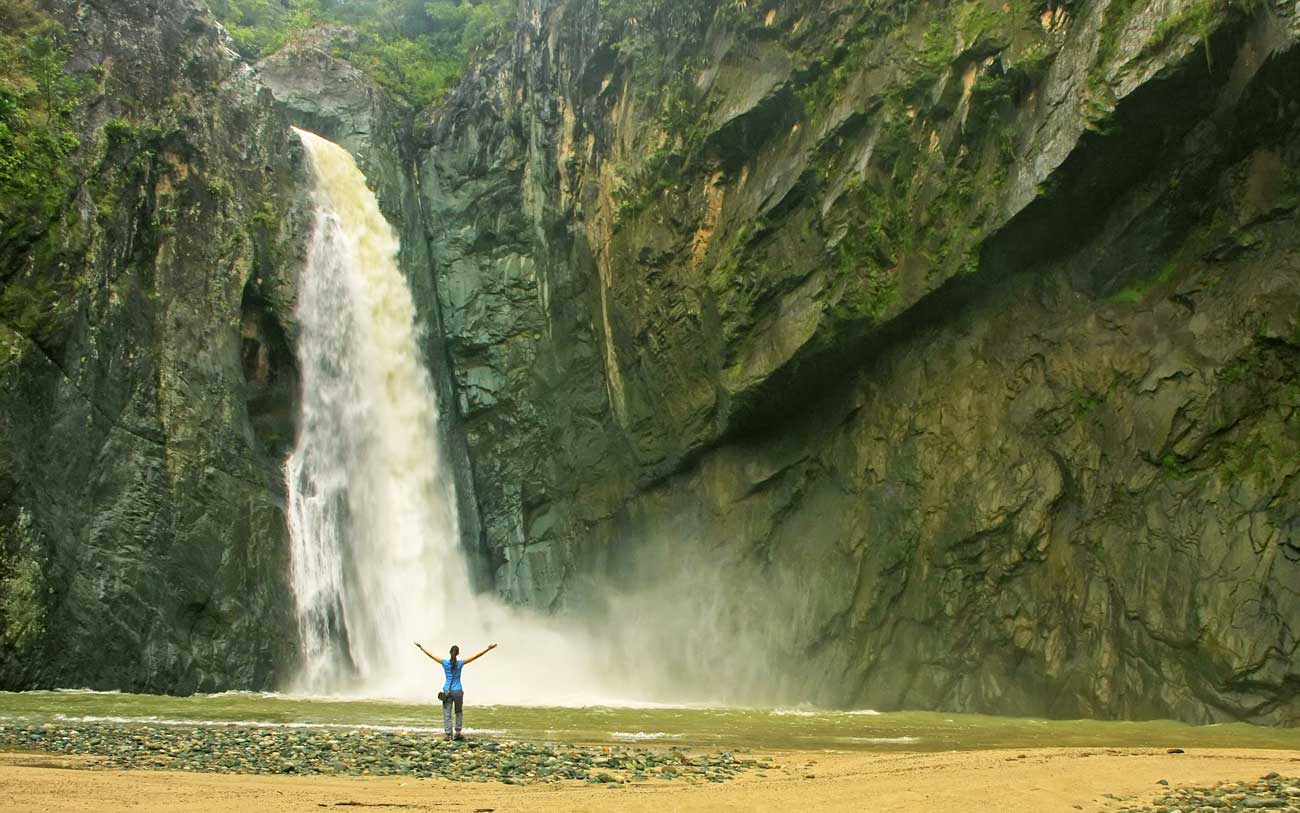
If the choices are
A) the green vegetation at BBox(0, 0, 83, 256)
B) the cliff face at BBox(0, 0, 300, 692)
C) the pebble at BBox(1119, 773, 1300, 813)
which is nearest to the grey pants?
the pebble at BBox(1119, 773, 1300, 813)

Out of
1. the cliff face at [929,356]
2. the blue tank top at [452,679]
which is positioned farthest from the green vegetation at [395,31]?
the blue tank top at [452,679]

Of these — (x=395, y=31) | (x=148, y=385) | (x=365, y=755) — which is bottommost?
(x=365, y=755)

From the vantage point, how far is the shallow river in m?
11.1

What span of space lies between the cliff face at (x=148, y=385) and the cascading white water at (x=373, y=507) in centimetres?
86

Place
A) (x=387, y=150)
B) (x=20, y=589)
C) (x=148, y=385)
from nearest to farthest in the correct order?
(x=20, y=589), (x=148, y=385), (x=387, y=150)

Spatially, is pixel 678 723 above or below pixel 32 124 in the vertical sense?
below

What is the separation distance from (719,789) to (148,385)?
16673 mm

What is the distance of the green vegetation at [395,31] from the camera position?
33625 millimetres

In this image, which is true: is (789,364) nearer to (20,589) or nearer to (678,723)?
(678,723)

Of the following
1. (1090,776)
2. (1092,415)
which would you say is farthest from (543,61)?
(1090,776)

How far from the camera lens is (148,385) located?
65.3 feet

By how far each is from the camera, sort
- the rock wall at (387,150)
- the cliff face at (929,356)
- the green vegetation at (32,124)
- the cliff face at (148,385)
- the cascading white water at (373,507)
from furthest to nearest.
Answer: the rock wall at (387,150)
the cascading white water at (373,507)
the green vegetation at (32,124)
the cliff face at (148,385)
the cliff face at (929,356)

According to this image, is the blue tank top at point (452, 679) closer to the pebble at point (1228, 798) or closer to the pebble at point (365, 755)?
the pebble at point (365, 755)

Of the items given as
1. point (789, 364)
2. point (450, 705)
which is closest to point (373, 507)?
point (789, 364)
